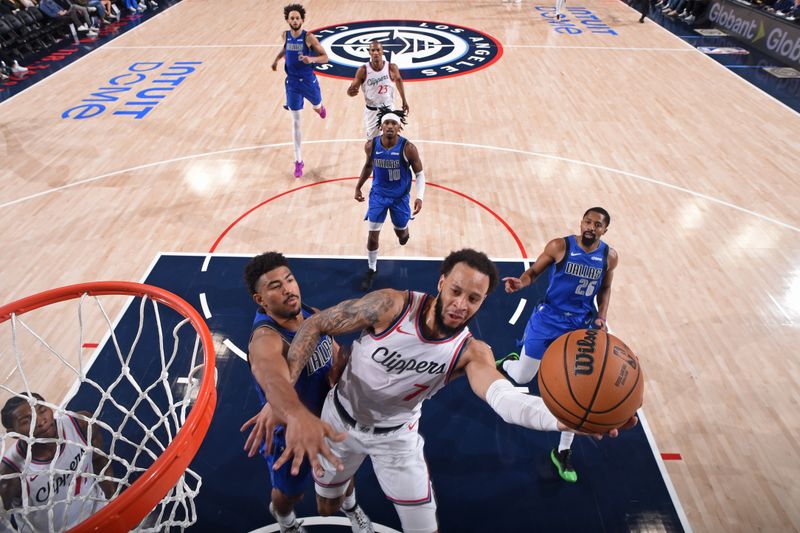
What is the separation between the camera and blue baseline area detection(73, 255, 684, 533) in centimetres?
348

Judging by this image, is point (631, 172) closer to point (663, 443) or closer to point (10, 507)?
point (663, 443)

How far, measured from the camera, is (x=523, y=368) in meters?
4.02

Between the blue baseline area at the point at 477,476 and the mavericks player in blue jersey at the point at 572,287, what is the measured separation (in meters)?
0.24

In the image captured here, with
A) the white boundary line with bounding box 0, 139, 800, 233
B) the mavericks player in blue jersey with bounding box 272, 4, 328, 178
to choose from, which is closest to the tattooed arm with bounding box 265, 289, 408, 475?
the mavericks player in blue jersey with bounding box 272, 4, 328, 178

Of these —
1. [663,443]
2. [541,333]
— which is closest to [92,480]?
[541,333]

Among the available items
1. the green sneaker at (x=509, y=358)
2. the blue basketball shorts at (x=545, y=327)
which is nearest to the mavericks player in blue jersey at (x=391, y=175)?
the green sneaker at (x=509, y=358)

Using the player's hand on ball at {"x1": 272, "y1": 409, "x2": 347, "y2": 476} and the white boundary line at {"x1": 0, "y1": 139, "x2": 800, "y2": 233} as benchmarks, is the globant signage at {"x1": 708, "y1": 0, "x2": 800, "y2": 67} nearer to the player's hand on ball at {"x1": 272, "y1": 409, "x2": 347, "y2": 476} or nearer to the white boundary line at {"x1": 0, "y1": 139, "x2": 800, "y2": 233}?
the white boundary line at {"x1": 0, "y1": 139, "x2": 800, "y2": 233}

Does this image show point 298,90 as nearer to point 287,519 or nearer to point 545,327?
point 545,327

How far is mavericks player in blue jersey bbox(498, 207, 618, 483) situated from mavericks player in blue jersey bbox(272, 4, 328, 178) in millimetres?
4549

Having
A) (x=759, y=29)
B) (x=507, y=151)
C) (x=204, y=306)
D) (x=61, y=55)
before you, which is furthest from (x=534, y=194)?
(x=61, y=55)

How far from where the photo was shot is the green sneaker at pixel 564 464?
3701 mm

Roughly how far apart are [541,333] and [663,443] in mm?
1329

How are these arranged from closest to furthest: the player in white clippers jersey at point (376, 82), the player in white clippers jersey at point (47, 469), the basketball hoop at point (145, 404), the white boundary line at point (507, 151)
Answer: the basketball hoop at point (145, 404) → the player in white clippers jersey at point (47, 469) → the white boundary line at point (507, 151) → the player in white clippers jersey at point (376, 82)

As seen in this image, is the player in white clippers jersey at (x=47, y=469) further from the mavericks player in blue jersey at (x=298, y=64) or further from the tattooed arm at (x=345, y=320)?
the mavericks player in blue jersey at (x=298, y=64)
